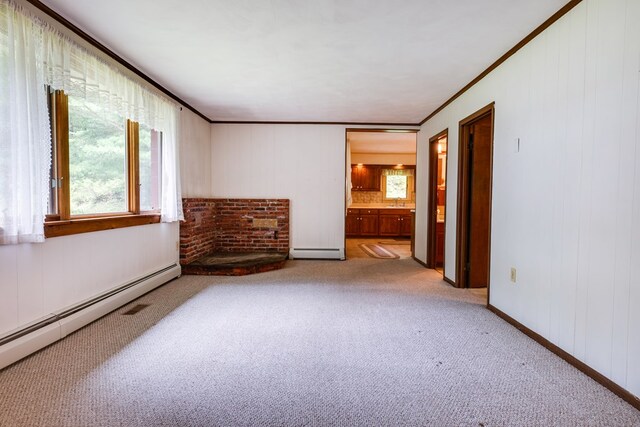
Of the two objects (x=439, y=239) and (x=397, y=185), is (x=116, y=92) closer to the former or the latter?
(x=439, y=239)

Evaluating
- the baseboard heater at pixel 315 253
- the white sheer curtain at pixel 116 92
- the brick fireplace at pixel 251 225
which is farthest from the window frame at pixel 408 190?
the white sheer curtain at pixel 116 92

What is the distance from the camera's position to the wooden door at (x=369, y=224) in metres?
8.59

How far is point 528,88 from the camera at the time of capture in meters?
2.54

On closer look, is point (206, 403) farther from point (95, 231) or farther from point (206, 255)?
point (206, 255)

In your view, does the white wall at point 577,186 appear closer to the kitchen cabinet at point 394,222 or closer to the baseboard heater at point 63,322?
the baseboard heater at point 63,322

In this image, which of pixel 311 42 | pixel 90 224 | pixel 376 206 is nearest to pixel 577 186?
pixel 311 42

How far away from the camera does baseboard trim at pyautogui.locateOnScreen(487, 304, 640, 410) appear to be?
5.42 feet

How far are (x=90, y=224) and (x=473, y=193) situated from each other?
12.9 ft

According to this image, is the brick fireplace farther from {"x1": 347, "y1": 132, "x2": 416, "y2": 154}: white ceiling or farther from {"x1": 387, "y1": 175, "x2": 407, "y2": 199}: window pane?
{"x1": 387, "y1": 175, "x2": 407, "y2": 199}: window pane

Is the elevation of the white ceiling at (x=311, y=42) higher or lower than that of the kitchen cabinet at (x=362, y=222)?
higher

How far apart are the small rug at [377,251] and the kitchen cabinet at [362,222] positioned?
1.13 meters

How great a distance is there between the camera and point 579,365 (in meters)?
1.98

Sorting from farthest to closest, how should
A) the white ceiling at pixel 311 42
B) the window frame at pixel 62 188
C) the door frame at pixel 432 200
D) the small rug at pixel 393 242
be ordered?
the small rug at pixel 393 242 < the door frame at pixel 432 200 < the window frame at pixel 62 188 < the white ceiling at pixel 311 42

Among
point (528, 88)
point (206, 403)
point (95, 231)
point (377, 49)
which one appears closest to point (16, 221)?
point (95, 231)
